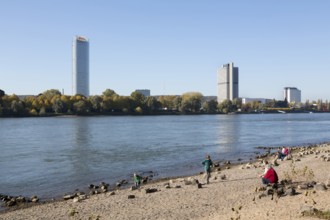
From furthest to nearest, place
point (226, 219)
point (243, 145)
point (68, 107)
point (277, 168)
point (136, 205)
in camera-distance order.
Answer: point (68, 107)
point (243, 145)
point (277, 168)
point (136, 205)
point (226, 219)

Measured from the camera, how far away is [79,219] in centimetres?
1777

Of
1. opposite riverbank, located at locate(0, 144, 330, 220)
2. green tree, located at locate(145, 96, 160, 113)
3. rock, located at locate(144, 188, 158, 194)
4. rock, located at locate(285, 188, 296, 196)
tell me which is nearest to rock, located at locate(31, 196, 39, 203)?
opposite riverbank, located at locate(0, 144, 330, 220)

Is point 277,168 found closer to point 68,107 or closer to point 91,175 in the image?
point 91,175

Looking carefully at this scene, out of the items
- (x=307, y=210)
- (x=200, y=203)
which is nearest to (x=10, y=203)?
(x=200, y=203)

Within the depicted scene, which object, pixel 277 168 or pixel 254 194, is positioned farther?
pixel 277 168

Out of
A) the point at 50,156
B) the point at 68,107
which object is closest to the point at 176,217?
the point at 50,156

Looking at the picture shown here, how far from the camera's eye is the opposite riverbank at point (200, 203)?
16922mm

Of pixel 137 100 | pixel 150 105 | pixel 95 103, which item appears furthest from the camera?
pixel 150 105

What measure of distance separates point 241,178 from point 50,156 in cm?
2375

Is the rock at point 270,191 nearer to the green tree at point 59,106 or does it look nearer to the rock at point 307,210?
the rock at point 307,210

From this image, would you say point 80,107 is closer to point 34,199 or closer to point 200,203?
point 34,199

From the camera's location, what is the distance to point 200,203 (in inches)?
779

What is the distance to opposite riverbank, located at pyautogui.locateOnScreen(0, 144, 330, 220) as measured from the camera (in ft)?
55.5

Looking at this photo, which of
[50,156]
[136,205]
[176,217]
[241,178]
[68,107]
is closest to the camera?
[176,217]
